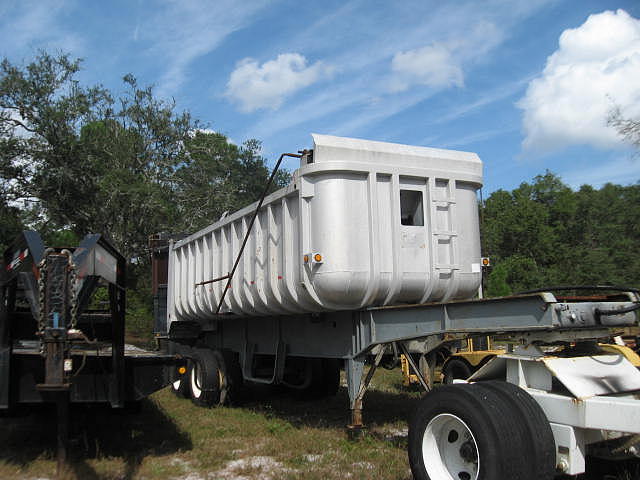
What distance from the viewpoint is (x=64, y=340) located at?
3.78 metres

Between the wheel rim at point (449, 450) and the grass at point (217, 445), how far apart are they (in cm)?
98

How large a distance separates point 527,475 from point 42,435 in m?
6.00

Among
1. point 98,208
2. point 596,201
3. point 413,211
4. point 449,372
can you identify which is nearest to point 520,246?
point 596,201

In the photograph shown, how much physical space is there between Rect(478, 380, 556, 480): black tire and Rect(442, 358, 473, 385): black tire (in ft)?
19.4

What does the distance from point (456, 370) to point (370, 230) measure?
15.3 feet

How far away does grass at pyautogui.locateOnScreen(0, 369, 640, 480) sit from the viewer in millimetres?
5566

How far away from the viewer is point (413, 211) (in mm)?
7102

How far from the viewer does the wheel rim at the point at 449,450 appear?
13.5 feet

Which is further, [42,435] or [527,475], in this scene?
[42,435]

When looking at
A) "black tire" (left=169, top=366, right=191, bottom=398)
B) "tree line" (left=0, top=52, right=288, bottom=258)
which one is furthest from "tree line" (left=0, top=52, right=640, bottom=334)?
"black tire" (left=169, top=366, right=191, bottom=398)

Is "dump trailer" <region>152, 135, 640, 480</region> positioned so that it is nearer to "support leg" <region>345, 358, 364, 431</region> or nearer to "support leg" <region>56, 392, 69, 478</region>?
"support leg" <region>345, 358, 364, 431</region>

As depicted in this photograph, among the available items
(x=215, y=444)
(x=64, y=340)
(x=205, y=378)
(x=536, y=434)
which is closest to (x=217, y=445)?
(x=215, y=444)

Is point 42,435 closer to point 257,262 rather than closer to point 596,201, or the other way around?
point 257,262

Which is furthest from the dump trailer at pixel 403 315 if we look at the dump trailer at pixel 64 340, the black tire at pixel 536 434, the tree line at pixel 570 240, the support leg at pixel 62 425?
the tree line at pixel 570 240
